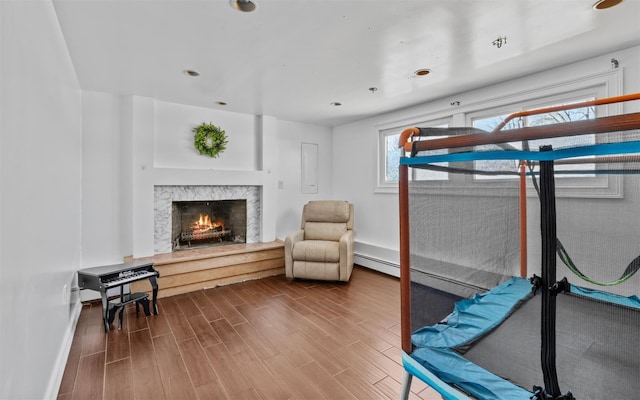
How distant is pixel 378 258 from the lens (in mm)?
4203

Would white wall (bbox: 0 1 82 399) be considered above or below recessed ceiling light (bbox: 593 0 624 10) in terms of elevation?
below

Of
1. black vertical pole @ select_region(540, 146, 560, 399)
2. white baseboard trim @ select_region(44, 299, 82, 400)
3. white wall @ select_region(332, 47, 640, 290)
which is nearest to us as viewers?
black vertical pole @ select_region(540, 146, 560, 399)

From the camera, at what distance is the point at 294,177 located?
15.5 feet

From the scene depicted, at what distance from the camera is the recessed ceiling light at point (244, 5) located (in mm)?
1676

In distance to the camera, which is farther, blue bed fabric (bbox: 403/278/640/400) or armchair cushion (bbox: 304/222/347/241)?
armchair cushion (bbox: 304/222/347/241)

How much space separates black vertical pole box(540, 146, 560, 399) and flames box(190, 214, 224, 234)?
3.98 meters

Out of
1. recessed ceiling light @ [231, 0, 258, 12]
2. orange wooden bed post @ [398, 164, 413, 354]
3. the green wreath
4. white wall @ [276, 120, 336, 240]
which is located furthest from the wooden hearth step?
orange wooden bed post @ [398, 164, 413, 354]

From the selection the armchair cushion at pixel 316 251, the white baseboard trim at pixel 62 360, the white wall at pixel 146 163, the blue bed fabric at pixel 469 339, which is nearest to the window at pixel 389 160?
the armchair cushion at pixel 316 251

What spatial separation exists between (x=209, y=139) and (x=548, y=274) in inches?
151

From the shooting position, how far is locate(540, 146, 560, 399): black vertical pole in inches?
34.2

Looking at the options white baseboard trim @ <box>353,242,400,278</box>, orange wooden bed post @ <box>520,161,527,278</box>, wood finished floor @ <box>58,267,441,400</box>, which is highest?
orange wooden bed post @ <box>520,161,527,278</box>

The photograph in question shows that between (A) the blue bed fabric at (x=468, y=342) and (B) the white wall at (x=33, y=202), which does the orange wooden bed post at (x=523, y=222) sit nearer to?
(A) the blue bed fabric at (x=468, y=342)

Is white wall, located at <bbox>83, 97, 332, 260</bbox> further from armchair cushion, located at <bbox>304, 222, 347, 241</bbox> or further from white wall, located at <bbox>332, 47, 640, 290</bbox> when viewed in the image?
white wall, located at <bbox>332, 47, 640, 290</bbox>

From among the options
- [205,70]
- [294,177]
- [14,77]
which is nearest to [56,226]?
[14,77]
